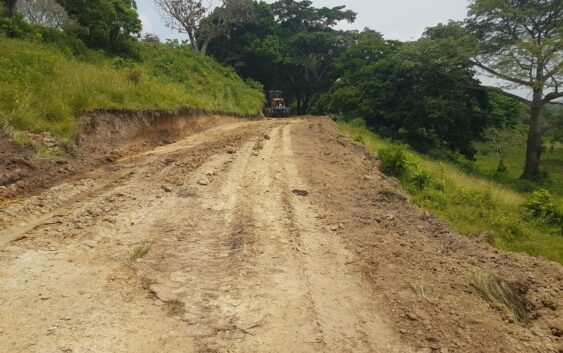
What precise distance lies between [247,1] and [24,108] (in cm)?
3154

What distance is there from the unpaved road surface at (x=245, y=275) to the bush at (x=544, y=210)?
4.26 metres

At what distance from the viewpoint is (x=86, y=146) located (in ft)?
28.0

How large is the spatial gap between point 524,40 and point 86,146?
2150 cm

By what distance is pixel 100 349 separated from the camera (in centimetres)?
271

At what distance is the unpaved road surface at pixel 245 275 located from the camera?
116 inches

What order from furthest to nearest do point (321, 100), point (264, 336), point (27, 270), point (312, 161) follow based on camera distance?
point (321, 100) < point (312, 161) < point (27, 270) < point (264, 336)

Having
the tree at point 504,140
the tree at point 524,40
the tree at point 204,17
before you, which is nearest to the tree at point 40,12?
the tree at point 204,17

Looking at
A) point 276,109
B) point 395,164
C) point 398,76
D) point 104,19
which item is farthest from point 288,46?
point 395,164

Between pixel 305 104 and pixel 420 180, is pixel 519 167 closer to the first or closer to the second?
pixel 305 104

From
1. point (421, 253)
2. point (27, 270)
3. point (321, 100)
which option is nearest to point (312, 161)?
point (421, 253)

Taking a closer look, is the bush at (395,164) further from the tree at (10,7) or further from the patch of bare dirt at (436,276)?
the tree at (10,7)

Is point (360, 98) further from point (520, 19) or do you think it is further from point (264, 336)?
point (264, 336)

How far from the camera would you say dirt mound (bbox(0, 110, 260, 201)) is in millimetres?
6078

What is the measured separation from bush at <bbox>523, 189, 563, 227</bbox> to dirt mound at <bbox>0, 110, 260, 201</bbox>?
9.58m
